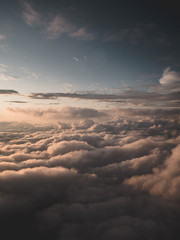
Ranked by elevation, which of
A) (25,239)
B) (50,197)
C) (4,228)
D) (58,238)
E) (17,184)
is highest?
(17,184)

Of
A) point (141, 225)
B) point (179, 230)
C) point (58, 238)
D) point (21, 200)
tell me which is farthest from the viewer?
point (21, 200)

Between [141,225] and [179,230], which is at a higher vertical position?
[141,225]

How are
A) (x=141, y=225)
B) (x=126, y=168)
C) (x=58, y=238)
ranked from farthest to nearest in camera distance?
(x=126, y=168) < (x=58, y=238) < (x=141, y=225)

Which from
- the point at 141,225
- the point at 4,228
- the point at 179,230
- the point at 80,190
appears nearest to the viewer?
the point at 141,225

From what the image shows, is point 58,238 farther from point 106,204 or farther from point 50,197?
point 106,204

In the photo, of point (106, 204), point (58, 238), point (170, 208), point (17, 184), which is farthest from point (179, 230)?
point (17, 184)

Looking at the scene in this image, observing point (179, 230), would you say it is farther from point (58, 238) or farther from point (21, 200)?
point (21, 200)

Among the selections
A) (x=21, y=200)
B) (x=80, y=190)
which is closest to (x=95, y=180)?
(x=80, y=190)

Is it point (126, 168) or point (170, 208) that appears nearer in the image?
point (170, 208)

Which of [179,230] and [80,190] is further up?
[80,190]
